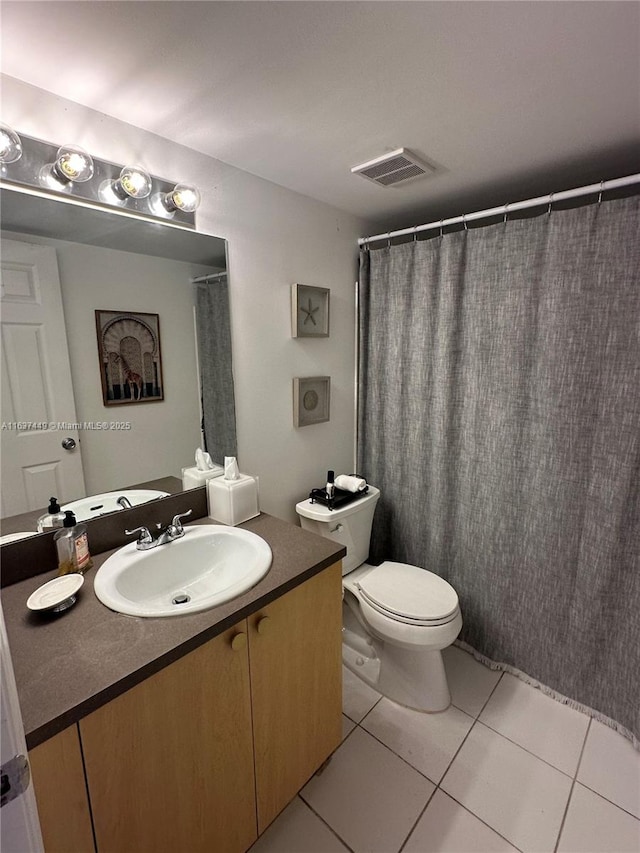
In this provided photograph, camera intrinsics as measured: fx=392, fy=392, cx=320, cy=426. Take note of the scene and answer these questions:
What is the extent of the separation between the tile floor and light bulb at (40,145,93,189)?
80.5 inches

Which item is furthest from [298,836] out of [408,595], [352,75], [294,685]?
[352,75]

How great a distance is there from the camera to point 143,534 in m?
1.26

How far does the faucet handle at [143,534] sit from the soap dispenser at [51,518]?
197 millimetres

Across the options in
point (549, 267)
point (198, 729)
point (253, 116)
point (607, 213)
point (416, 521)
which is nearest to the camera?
point (198, 729)

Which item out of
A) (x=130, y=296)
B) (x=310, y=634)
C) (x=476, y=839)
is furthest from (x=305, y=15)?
(x=476, y=839)

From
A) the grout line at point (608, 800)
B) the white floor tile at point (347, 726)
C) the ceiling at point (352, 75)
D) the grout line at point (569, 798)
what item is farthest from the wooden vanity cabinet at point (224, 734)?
the ceiling at point (352, 75)

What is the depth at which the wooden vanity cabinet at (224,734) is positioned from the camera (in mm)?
810

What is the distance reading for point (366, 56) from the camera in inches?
37.5

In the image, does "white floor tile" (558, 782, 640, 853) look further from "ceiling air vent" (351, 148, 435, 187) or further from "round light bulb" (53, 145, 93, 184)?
"round light bulb" (53, 145, 93, 184)

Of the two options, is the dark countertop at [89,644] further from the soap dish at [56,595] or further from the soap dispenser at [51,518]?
the soap dispenser at [51,518]

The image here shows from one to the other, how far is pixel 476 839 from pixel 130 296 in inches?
79.9

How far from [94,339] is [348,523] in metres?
1.29

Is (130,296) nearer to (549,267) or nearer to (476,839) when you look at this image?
(549,267)

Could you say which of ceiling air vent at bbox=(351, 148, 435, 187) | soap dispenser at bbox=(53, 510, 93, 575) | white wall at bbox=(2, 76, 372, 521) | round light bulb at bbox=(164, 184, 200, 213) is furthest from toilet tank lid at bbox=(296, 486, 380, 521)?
ceiling air vent at bbox=(351, 148, 435, 187)
